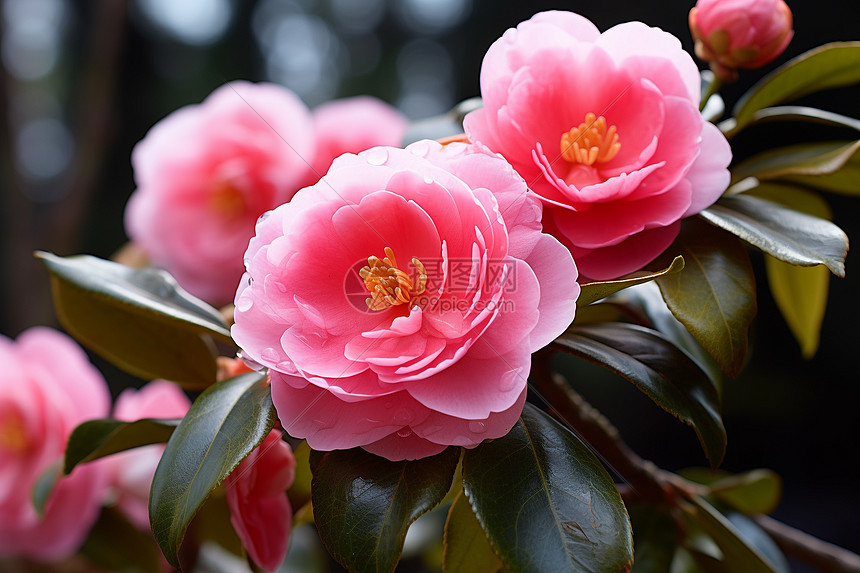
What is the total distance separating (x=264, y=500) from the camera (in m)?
0.45

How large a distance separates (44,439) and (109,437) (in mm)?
258

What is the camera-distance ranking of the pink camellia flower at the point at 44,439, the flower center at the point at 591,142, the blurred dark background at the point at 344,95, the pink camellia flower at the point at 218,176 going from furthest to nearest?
the blurred dark background at the point at 344,95 → the pink camellia flower at the point at 218,176 → the pink camellia flower at the point at 44,439 → the flower center at the point at 591,142

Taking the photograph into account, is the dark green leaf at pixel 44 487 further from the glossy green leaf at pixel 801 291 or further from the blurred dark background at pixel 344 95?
the blurred dark background at pixel 344 95

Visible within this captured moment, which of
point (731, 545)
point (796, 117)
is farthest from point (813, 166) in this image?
point (731, 545)

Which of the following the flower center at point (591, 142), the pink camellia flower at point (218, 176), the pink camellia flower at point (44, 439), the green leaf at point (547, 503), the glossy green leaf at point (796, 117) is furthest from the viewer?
the pink camellia flower at point (218, 176)

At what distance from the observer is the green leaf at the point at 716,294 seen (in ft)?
1.31

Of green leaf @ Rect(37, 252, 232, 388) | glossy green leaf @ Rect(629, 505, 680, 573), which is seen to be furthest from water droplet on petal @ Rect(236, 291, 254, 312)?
glossy green leaf @ Rect(629, 505, 680, 573)

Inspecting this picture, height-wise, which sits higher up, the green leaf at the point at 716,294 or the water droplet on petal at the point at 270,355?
the water droplet on petal at the point at 270,355

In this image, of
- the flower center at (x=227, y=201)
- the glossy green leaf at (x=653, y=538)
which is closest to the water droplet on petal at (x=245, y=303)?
the glossy green leaf at (x=653, y=538)

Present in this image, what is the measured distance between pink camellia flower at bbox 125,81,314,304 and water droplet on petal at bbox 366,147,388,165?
524 millimetres

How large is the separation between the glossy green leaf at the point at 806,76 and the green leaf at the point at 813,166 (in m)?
0.04

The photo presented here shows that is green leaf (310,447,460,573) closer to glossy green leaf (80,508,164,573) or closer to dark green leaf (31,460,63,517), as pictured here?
dark green leaf (31,460,63,517)

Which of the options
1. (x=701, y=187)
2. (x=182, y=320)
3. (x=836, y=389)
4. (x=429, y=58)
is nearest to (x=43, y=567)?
(x=182, y=320)

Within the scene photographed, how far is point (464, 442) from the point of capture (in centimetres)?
34
